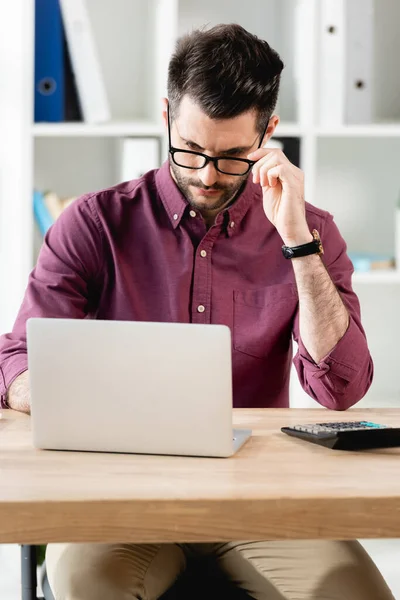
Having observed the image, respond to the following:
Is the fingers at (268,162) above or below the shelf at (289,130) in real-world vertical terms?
below

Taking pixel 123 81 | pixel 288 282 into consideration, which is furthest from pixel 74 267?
pixel 123 81

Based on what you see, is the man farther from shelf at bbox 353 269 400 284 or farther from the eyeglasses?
shelf at bbox 353 269 400 284

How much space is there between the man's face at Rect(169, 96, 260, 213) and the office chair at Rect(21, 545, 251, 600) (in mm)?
697

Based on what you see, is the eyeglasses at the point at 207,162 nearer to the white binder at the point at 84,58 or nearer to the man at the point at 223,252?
the man at the point at 223,252

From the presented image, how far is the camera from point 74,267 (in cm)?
183

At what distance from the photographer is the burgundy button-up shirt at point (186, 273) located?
1816 mm

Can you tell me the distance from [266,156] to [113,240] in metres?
0.39

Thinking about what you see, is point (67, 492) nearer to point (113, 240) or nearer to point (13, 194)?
point (113, 240)

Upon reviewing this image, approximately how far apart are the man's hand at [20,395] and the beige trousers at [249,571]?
0.25 m

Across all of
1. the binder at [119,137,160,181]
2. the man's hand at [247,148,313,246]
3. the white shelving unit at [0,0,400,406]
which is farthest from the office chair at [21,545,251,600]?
the binder at [119,137,160,181]

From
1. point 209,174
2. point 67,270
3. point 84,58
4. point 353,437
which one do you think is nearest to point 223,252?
point 209,174

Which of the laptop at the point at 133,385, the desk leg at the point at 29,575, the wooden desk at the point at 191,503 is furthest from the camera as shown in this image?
the desk leg at the point at 29,575

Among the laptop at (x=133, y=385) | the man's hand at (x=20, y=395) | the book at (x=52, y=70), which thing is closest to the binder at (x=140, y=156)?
the book at (x=52, y=70)

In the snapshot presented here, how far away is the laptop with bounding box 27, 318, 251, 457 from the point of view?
3.88ft
